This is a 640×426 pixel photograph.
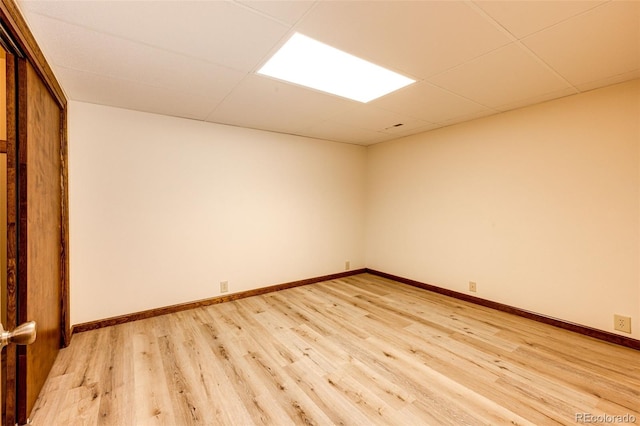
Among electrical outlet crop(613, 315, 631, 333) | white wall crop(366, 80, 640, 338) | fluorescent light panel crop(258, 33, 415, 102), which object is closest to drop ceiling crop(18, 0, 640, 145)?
fluorescent light panel crop(258, 33, 415, 102)

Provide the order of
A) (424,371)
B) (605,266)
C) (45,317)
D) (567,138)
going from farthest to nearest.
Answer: (567,138), (605,266), (424,371), (45,317)

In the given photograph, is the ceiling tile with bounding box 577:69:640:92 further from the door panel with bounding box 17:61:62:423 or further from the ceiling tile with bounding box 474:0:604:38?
the door panel with bounding box 17:61:62:423

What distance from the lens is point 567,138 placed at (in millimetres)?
2756

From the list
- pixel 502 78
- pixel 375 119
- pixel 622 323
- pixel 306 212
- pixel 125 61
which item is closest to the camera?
pixel 125 61

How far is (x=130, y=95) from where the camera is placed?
8.53 feet

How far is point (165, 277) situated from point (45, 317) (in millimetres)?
1243

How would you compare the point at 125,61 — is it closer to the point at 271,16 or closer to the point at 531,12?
the point at 271,16

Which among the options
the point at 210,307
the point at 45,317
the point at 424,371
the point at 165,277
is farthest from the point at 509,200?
the point at 45,317

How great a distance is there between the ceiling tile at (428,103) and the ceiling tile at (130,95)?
180cm

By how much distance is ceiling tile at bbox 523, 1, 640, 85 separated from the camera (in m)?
1.57

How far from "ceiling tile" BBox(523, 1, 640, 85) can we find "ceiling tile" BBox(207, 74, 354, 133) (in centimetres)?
156

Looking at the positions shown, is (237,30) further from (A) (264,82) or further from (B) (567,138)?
(B) (567,138)

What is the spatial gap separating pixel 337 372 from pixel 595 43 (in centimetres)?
281

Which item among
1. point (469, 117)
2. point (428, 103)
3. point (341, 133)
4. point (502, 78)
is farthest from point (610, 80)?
point (341, 133)
